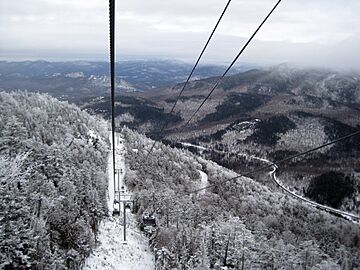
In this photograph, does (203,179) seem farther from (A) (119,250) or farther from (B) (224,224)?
(A) (119,250)

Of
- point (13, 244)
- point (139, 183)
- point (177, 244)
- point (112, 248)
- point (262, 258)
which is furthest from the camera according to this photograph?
point (139, 183)

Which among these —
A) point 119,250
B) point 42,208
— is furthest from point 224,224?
point 42,208

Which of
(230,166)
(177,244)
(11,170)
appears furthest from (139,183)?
(230,166)

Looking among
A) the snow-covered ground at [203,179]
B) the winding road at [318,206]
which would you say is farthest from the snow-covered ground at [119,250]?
the winding road at [318,206]

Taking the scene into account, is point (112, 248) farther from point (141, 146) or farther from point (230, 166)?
point (230, 166)

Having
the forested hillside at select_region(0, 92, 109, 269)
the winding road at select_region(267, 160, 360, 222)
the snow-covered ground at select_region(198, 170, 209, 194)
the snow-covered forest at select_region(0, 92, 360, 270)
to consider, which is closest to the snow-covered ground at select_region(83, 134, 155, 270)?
the snow-covered forest at select_region(0, 92, 360, 270)

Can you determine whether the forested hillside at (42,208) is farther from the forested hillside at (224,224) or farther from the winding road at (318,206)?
the winding road at (318,206)

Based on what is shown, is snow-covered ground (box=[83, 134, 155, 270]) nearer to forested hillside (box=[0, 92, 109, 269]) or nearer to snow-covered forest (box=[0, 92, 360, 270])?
snow-covered forest (box=[0, 92, 360, 270])
